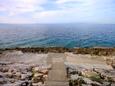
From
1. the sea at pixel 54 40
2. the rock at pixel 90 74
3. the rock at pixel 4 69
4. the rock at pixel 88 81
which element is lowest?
the sea at pixel 54 40

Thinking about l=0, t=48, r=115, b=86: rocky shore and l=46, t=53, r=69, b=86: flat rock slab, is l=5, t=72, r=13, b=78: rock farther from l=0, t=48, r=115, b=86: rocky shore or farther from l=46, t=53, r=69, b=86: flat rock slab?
l=46, t=53, r=69, b=86: flat rock slab

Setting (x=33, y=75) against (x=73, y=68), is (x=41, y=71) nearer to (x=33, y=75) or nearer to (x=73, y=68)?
(x=33, y=75)

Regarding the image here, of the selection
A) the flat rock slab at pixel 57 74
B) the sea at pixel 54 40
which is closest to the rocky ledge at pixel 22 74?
the flat rock slab at pixel 57 74

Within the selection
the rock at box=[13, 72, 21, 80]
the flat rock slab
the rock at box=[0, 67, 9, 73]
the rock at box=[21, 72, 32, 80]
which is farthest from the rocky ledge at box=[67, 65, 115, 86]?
the rock at box=[0, 67, 9, 73]

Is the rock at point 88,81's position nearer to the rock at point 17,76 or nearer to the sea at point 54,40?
the rock at point 17,76

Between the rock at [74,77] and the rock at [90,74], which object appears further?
the rock at [90,74]

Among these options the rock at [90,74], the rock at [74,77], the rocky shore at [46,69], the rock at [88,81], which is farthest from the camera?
the rock at [90,74]

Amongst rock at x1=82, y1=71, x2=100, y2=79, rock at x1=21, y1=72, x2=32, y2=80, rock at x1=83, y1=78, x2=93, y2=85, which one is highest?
rock at x1=21, y1=72, x2=32, y2=80

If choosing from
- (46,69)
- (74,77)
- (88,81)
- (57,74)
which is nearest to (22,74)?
(46,69)

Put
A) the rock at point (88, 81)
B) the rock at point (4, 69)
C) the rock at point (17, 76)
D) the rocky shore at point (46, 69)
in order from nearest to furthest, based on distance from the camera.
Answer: the rock at point (88, 81) → the rocky shore at point (46, 69) → the rock at point (17, 76) → the rock at point (4, 69)

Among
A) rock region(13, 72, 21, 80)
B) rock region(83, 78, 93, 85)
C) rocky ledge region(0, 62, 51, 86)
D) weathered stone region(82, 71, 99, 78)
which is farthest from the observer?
weathered stone region(82, 71, 99, 78)

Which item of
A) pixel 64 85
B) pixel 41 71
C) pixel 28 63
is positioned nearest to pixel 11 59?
pixel 28 63
